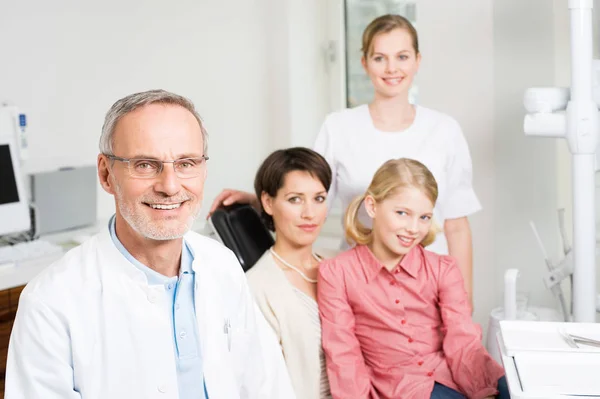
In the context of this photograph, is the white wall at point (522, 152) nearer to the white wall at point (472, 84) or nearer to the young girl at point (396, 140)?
the white wall at point (472, 84)

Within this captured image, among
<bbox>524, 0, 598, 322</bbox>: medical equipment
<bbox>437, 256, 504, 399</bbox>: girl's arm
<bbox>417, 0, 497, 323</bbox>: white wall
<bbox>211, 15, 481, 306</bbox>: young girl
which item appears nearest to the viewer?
<bbox>437, 256, 504, 399</bbox>: girl's arm

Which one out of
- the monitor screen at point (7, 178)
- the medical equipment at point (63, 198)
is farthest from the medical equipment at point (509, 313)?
the monitor screen at point (7, 178)

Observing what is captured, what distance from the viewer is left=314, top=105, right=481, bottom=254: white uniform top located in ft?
7.40

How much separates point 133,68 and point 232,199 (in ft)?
4.02

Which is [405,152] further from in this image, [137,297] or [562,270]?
[137,297]

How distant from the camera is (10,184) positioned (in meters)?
2.71

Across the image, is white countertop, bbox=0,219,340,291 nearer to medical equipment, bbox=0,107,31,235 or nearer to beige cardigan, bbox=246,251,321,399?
medical equipment, bbox=0,107,31,235

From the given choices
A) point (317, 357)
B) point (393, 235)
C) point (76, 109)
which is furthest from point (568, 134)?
point (76, 109)

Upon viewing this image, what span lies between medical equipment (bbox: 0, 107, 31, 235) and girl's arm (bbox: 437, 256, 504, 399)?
152 centimetres

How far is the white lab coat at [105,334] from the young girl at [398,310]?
48 centimetres

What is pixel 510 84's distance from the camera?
2.96 m

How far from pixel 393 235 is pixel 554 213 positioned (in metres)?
1.25

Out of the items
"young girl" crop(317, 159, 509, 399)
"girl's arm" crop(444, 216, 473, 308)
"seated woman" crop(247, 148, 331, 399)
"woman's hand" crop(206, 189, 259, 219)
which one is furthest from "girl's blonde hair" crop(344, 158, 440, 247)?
"woman's hand" crop(206, 189, 259, 219)

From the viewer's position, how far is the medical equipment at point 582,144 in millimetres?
1977
